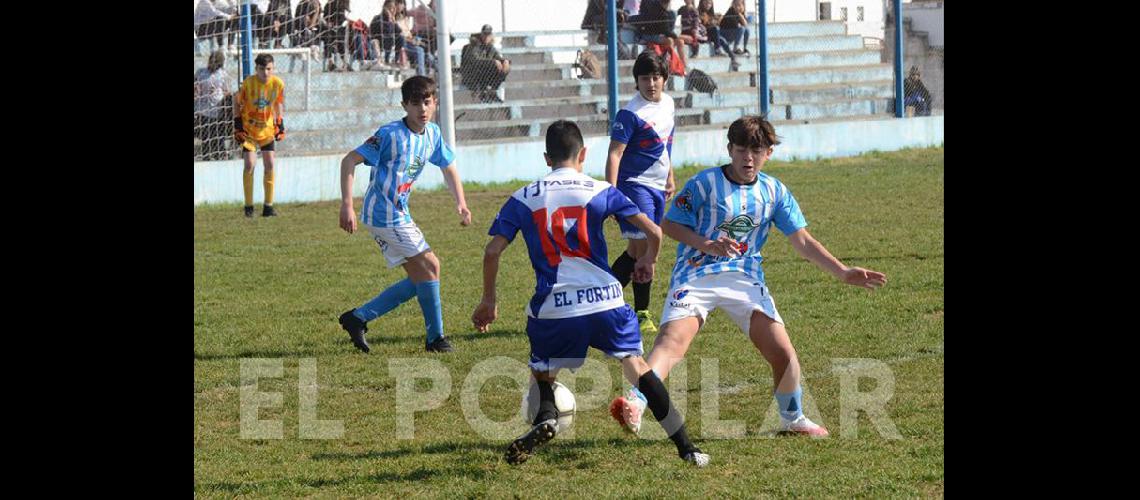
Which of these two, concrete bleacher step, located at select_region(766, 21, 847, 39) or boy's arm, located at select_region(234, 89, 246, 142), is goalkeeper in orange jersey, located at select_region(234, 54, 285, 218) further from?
concrete bleacher step, located at select_region(766, 21, 847, 39)

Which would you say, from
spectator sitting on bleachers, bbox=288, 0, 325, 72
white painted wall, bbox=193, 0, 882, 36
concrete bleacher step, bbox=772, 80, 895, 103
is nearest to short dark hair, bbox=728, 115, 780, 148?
white painted wall, bbox=193, 0, 882, 36

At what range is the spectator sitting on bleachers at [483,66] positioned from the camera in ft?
67.7

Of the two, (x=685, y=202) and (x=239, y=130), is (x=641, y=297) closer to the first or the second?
(x=685, y=202)

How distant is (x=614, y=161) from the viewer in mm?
9242

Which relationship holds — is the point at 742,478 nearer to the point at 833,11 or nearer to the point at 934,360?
the point at 934,360

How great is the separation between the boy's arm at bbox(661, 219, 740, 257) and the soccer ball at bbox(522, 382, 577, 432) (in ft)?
2.89

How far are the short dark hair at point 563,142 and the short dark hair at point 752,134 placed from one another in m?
0.75

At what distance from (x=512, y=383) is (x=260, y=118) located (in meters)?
10.4

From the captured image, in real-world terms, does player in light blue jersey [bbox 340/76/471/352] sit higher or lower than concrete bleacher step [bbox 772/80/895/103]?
lower

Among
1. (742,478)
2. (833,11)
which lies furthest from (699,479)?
(833,11)

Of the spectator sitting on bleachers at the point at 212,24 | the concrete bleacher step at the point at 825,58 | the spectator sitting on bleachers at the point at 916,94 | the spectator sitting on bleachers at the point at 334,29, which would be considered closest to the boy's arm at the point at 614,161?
the spectator sitting on bleachers at the point at 212,24

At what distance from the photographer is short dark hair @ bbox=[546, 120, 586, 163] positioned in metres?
6.06

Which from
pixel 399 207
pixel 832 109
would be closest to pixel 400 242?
pixel 399 207

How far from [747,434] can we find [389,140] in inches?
133
